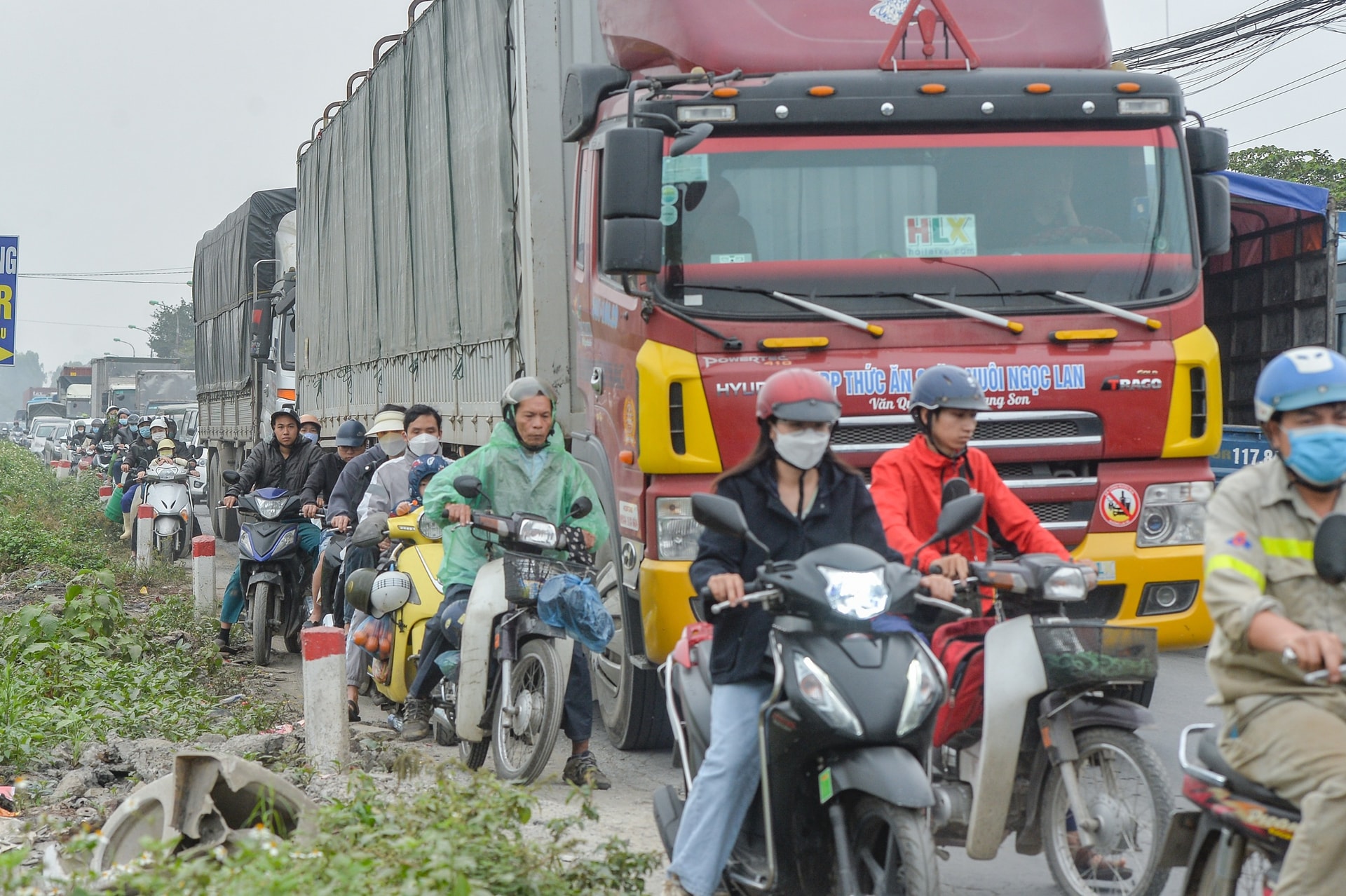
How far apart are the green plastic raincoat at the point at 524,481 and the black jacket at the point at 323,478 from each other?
4.02 meters

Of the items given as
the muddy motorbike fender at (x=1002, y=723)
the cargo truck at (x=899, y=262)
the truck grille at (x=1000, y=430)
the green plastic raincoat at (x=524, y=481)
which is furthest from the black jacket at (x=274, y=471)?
the muddy motorbike fender at (x=1002, y=723)

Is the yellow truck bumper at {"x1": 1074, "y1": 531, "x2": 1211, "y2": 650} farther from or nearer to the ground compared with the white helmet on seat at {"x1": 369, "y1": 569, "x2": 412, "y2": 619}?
farther from the ground

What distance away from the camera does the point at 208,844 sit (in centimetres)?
444

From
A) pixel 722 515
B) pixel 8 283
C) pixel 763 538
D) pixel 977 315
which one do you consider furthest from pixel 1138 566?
pixel 8 283

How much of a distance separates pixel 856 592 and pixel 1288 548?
1.05 meters

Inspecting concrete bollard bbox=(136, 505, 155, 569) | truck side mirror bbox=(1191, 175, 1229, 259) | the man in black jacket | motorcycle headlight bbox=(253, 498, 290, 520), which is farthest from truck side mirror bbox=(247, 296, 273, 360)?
truck side mirror bbox=(1191, 175, 1229, 259)

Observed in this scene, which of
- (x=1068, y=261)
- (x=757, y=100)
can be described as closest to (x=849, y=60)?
(x=757, y=100)

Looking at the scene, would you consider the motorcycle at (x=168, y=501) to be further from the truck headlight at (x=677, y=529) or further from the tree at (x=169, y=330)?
the tree at (x=169, y=330)

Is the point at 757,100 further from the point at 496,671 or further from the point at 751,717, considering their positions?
the point at 751,717

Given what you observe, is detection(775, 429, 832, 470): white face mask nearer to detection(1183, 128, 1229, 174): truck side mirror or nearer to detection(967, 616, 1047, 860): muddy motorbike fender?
detection(967, 616, 1047, 860): muddy motorbike fender

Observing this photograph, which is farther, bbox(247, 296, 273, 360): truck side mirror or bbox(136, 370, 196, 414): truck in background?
bbox(136, 370, 196, 414): truck in background

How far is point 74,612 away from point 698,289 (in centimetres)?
574

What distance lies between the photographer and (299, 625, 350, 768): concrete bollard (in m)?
6.34

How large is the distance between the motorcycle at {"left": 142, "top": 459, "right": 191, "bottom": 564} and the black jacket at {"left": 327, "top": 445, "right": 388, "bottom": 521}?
7.79m
